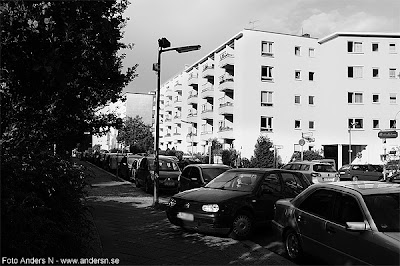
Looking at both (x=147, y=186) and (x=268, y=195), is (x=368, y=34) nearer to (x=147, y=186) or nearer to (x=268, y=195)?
(x=147, y=186)

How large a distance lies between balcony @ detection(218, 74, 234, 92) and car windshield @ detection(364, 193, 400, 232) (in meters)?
42.8

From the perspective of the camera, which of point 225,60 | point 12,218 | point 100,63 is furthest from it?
point 225,60

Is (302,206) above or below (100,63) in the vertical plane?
below

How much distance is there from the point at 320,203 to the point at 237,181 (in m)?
3.41

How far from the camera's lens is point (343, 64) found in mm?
46375

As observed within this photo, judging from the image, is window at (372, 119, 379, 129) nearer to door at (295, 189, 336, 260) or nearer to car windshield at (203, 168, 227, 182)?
car windshield at (203, 168, 227, 182)

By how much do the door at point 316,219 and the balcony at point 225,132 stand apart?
3996 cm

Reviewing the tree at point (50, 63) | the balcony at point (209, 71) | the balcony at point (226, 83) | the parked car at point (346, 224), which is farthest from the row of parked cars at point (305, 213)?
the balcony at point (209, 71)

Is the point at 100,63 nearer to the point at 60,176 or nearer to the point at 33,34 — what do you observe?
the point at 33,34

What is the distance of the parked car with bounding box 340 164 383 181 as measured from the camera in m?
33.4

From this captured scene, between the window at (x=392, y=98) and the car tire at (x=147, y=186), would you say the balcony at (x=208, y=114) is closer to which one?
the window at (x=392, y=98)

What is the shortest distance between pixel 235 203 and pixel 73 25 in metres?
5.16

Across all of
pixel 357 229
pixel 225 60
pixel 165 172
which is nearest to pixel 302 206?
pixel 357 229

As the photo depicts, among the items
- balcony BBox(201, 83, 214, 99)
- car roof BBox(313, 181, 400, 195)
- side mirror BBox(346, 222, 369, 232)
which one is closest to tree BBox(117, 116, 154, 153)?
balcony BBox(201, 83, 214, 99)
